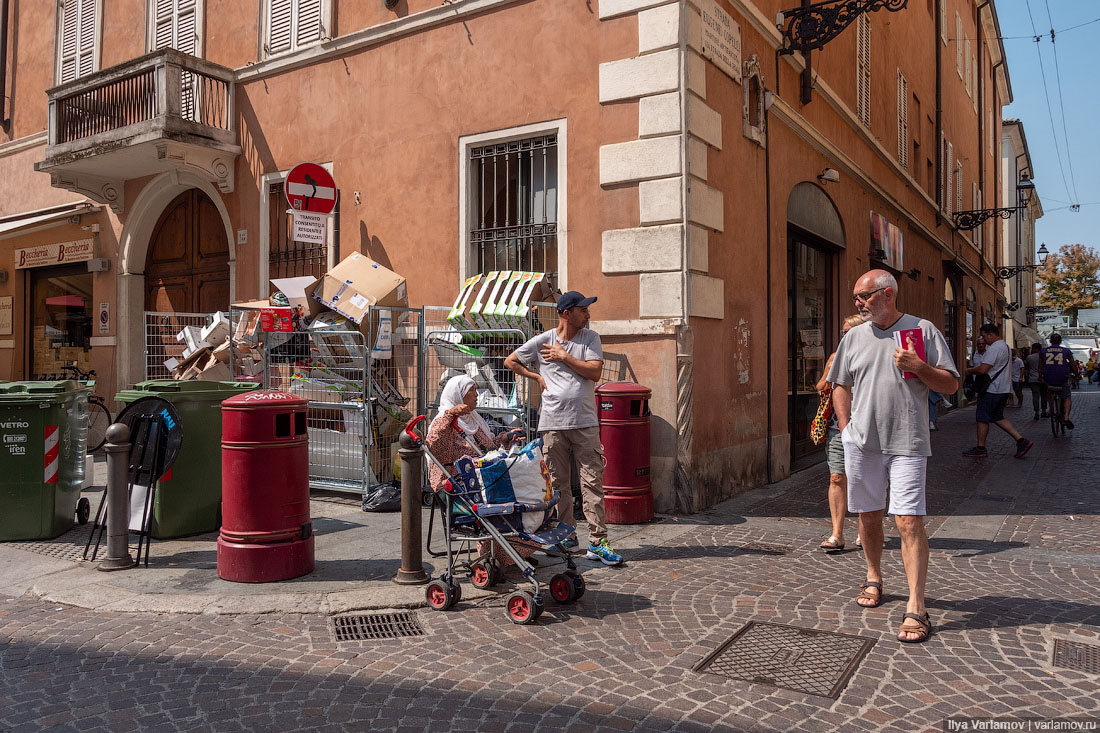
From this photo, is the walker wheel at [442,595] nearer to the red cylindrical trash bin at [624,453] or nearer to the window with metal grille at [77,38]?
the red cylindrical trash bin at [624,453]

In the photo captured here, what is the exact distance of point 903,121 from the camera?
17.4m

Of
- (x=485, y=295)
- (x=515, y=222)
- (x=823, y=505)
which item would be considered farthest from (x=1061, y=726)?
(x=515, y=222)

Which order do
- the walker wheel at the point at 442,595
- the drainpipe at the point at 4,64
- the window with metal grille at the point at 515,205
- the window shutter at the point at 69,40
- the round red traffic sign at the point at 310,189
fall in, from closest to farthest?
the walker wheel at the point at 442,595, the window with metal grille at the point at 515,205, the round red traffic sign at the point at 310,189, the window shutter at the point at 69,40, the drainpipe at the point at 4,64

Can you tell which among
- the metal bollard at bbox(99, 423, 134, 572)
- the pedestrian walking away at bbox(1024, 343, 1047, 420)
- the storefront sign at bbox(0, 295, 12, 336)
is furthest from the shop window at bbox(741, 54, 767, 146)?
the storefront sign at bbox(0, 295, 12, 336)

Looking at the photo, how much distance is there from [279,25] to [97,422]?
20.5ft

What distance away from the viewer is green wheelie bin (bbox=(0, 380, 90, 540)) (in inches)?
253

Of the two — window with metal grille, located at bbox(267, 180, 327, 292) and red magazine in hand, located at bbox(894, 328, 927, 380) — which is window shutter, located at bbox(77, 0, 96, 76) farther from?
red magazine in hand, located at bbox(894, 328, 927, 380)

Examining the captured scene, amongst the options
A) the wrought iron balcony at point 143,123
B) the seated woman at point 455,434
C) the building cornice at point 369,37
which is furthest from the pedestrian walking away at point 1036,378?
the wrought iron balcony at point 143,123

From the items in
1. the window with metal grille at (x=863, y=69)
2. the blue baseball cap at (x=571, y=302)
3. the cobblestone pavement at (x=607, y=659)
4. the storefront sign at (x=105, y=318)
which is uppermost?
the window with metal grille at (x=863, y=69)

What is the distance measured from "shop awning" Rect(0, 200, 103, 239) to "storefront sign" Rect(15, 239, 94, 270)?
1.36 ft

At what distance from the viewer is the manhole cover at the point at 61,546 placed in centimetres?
616

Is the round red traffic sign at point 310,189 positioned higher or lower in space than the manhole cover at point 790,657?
higher

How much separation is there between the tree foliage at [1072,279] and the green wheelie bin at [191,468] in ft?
224

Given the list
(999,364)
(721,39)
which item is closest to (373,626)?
(721,39)
